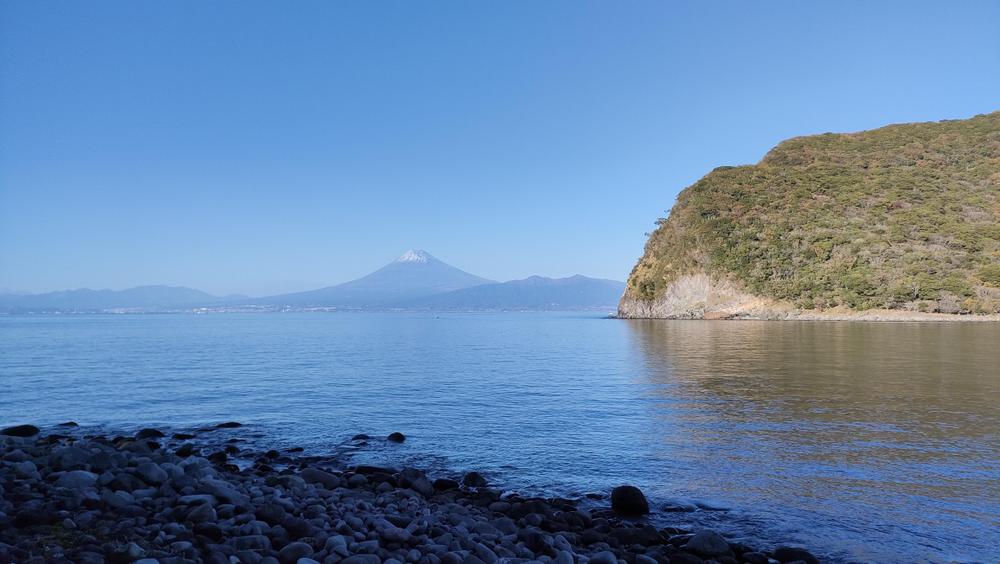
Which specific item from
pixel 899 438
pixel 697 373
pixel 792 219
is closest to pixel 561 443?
pixel 899 438

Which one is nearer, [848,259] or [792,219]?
[848,259]

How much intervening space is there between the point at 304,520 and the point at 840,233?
370 ft

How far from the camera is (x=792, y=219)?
351 ft

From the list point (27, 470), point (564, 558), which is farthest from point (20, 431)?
point (564, 558)

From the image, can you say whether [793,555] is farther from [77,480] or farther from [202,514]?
[77,480]

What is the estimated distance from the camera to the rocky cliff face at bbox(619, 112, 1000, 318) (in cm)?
8631

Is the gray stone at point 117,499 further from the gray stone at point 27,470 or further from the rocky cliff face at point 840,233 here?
the rocky cliff face at point 840,233

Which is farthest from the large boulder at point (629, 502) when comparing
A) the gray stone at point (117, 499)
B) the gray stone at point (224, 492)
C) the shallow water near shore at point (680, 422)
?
the gray stone at point (117, 499)

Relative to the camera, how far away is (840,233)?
323 feet

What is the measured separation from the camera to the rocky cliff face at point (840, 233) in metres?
86.3

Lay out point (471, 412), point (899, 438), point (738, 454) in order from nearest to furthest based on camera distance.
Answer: point (738, 454) < point (899, 438) < point (471, 412)

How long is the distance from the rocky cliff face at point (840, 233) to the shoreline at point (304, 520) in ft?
321

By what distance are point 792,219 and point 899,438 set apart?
105755mm

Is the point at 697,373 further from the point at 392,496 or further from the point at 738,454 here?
the point at 392,496
